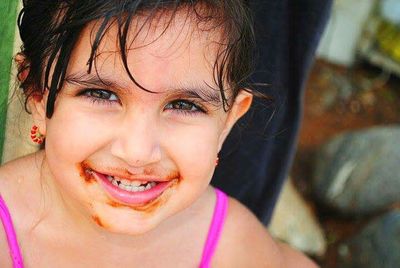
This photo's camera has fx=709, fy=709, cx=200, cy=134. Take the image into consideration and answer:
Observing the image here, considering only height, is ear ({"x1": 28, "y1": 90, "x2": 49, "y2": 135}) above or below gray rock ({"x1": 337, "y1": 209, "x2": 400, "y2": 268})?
above

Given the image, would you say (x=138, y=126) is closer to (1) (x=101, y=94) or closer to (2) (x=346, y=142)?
(1) (x=101, y=94)

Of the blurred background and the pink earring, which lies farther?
the blurred background

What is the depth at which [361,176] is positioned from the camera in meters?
3.89

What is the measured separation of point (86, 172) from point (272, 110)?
0.75 m

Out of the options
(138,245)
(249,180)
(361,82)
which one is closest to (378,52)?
(361,82)

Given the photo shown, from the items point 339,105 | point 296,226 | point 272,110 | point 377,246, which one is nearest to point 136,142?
point 272,110

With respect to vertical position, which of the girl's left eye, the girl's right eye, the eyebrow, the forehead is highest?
the forehead

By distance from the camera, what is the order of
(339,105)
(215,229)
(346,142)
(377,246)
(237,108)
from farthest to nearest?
1. (339,105)
2. (346,142)
3. (377,246)
4. (215,229)
5. (237,108)

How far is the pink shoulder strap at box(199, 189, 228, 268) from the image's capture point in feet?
6.09

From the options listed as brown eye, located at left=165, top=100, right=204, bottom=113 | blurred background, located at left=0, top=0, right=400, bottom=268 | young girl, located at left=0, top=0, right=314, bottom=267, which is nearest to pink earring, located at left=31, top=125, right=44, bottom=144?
young girl, located at left=0, top=0, right=314, bottom=267

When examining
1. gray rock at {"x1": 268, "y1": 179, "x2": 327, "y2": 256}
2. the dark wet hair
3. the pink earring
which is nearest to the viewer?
the dark wet hair

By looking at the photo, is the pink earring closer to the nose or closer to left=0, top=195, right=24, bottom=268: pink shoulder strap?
left=0, top=195, right=24, bottom=268: pink shoulder strap

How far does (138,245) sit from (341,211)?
7.67 ft

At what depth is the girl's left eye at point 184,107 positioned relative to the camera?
A: 58.4 inches
